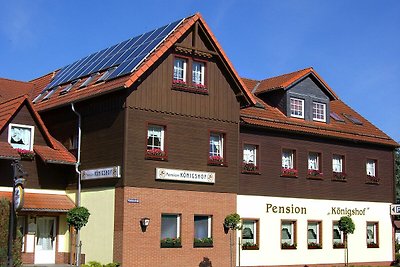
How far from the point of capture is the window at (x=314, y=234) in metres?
33.3

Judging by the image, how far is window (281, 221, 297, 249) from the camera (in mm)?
32344

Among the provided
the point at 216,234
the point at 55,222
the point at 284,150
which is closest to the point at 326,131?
the point at 284,150

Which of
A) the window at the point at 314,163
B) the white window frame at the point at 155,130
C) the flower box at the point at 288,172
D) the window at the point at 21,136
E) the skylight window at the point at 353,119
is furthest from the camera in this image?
the skylight window at the point at 353,119

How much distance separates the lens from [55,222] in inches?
1196

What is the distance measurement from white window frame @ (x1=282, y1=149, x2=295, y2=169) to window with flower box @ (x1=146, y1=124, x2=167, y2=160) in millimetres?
7783

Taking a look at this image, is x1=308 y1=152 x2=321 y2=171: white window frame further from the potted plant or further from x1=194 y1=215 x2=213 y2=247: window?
the potted plant

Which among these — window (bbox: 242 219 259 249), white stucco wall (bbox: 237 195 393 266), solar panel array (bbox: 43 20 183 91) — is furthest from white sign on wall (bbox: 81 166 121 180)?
window (bbox: 242 219 259 249)

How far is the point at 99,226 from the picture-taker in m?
27.7

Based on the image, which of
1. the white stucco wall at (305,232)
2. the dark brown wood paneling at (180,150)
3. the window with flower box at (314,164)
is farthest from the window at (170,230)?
the window with flower box at (314,164)

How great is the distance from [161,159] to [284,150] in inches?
321

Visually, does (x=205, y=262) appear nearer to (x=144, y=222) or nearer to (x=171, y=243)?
(x=171, y=243)

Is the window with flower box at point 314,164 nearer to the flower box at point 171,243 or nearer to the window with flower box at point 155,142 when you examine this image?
the flower box at point 171,243

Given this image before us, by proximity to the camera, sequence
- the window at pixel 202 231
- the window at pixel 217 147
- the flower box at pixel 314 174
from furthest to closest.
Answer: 1. the flower box at pixel 314 174
2. the window at pixel 217 147
3. the window at pixel 202 231

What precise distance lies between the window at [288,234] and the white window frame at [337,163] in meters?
4.45
